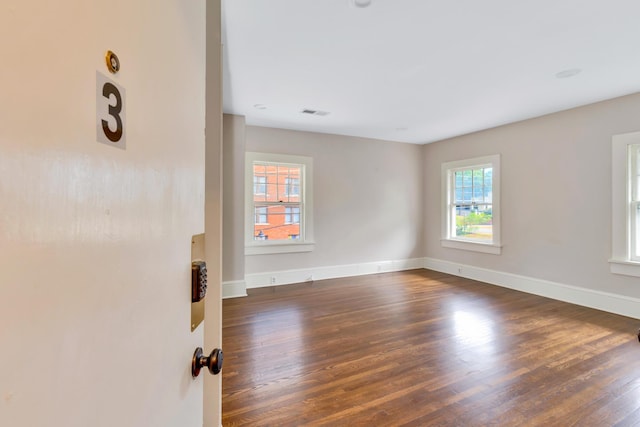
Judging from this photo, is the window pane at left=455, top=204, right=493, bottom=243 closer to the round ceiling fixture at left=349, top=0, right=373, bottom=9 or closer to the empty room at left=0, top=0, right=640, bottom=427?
the empty room at left=0, top=0, right=640, bottom=427

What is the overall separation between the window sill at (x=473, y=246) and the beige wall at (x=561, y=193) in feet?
0.31

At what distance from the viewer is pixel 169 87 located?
61 cm

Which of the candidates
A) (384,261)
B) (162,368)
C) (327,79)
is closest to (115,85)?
(162,368)

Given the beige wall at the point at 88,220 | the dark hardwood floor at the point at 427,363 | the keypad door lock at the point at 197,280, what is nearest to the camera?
the beige wall at the point at 88,220

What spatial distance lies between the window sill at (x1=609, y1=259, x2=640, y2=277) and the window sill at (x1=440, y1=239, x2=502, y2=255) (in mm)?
1338

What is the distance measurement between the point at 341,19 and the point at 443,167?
13.9 ft

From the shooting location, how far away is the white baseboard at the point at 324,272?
4.67 meters

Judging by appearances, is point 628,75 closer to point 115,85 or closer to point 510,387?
point 510,387

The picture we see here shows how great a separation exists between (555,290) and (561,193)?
1.28 metres

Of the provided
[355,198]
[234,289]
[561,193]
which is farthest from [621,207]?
[234,289]

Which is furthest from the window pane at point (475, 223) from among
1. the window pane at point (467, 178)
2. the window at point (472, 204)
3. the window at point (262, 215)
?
the window at point (262, 215)

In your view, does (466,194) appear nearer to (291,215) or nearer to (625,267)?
(625,267)

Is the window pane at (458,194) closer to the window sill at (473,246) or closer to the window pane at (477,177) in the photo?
the window pane at (477,177)

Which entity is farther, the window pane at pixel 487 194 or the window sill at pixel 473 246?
the window pane at pixel 487 194
